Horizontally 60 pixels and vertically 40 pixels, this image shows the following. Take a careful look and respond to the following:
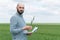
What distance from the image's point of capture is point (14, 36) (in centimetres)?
525

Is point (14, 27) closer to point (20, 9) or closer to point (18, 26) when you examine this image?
point (18, 26)

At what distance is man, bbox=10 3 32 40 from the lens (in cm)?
512

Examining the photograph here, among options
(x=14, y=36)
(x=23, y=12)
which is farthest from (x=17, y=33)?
(x=23, y=12)

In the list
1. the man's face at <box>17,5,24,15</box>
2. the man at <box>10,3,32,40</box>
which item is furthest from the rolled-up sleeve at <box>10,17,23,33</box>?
the man's face at <box>17,5,24,15</box>

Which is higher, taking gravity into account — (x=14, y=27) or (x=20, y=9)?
(x=20, y=9)

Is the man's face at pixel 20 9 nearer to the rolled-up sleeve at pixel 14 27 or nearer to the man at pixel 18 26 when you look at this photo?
the man at pixel 18 26

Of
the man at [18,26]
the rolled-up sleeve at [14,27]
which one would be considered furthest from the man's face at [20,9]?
the rolled-up sleeve at [14,27]

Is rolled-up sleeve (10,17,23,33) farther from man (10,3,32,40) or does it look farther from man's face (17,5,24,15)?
man's face (17,5,24,15)

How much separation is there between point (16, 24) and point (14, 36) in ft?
0.86

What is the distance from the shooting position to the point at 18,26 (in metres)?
5.23

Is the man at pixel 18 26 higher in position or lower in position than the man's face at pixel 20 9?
lower

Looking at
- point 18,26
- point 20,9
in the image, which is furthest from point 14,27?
point 20,9

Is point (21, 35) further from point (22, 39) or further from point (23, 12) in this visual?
point (23, 12)

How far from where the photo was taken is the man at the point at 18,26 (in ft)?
16.8
